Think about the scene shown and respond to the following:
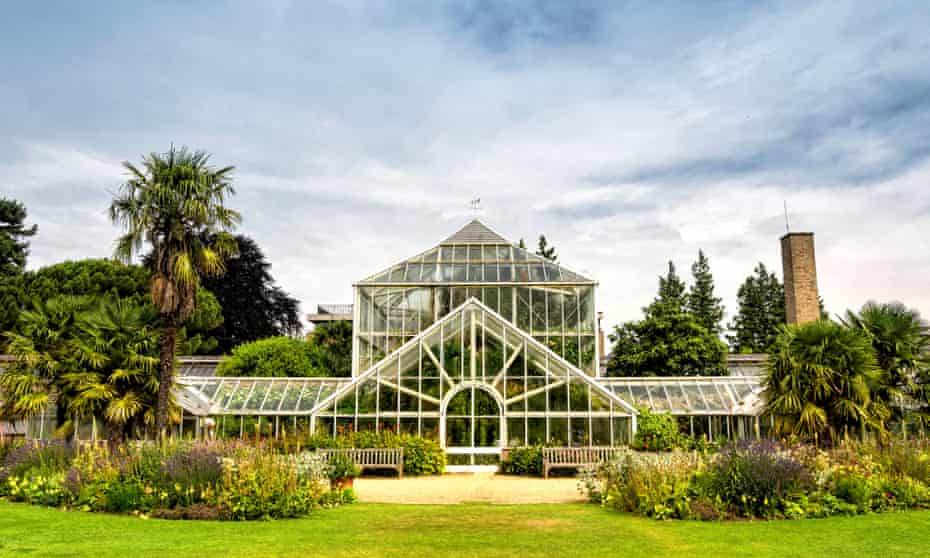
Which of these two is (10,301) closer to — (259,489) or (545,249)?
(259,489)

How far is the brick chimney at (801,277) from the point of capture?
86.5ft

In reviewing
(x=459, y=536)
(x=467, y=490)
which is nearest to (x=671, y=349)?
(x=467, y=490)

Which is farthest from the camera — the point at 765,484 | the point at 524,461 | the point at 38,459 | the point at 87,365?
the point at 524,461

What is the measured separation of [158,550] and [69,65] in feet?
29.8

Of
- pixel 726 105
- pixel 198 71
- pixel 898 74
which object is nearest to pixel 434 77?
pixel 198 71

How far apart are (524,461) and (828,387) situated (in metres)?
7.10

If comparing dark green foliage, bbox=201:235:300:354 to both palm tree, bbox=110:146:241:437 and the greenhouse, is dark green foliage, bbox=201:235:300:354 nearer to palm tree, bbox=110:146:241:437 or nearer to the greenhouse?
the greenhouse

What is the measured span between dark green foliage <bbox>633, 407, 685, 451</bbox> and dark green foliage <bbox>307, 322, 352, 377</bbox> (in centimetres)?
1238

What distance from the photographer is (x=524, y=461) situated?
18531mm

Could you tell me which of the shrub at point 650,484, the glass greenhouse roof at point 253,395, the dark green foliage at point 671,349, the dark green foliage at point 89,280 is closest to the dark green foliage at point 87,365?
the glass greenhouse roof at point 253,395

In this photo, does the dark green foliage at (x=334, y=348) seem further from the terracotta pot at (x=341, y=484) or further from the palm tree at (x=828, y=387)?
the palm tree at (x=828, y=387)

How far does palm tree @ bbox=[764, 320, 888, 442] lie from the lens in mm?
15840

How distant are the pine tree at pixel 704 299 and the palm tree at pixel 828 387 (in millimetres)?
31193

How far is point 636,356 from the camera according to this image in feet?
97.1
